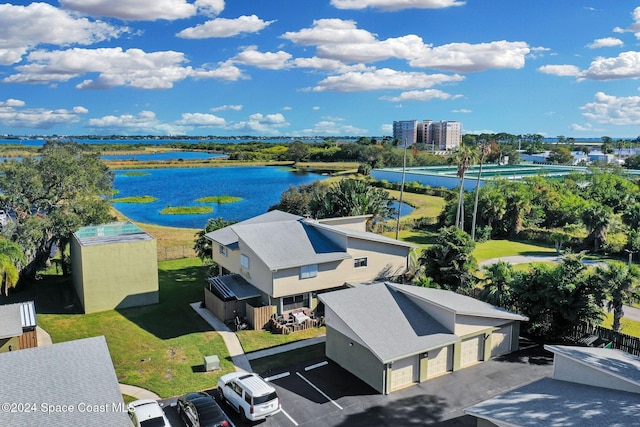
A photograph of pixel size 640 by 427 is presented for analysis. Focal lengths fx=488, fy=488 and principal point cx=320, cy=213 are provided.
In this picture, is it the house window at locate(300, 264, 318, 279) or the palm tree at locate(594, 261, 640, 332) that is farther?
the house window at locate(300, 264, 318, 279)

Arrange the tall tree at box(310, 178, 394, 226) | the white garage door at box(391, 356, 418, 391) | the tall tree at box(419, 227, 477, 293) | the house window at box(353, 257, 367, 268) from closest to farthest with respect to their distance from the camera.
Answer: the white garage door at box(391, 356, 418, 391), the house window at box(353, 257, 367, 268), the tall tree at box(419, 227, 477, 293), the tall tree at box(310, 178, 394, 226)

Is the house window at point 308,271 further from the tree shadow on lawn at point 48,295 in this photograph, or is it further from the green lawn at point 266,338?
the tree shadow on lawn at point 48,295

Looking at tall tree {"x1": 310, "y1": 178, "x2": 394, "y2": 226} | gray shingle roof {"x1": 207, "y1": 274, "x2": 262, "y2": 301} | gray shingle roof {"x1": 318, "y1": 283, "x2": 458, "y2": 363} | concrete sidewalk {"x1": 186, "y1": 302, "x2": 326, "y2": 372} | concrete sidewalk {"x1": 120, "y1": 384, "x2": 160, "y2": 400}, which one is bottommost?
concrete sidewalk {"x1": 120, "y1": 384, "x2": 160, "y2": 400}

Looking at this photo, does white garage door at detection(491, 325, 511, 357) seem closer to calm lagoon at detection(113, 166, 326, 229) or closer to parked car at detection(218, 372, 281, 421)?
parked car at detection(218, 372, 281, 421)

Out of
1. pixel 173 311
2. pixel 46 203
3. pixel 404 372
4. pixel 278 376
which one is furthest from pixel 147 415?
pixel 46 203

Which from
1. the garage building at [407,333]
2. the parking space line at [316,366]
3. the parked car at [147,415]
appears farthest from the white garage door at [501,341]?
the parked car at [147,415]

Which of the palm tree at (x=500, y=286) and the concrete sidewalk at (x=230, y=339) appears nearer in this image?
the concrete sidewalk at (x=230, y=339)

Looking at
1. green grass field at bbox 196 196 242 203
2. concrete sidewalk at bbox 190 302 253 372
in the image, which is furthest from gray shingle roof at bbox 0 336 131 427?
green grass field at bbox 196 196 242 203
